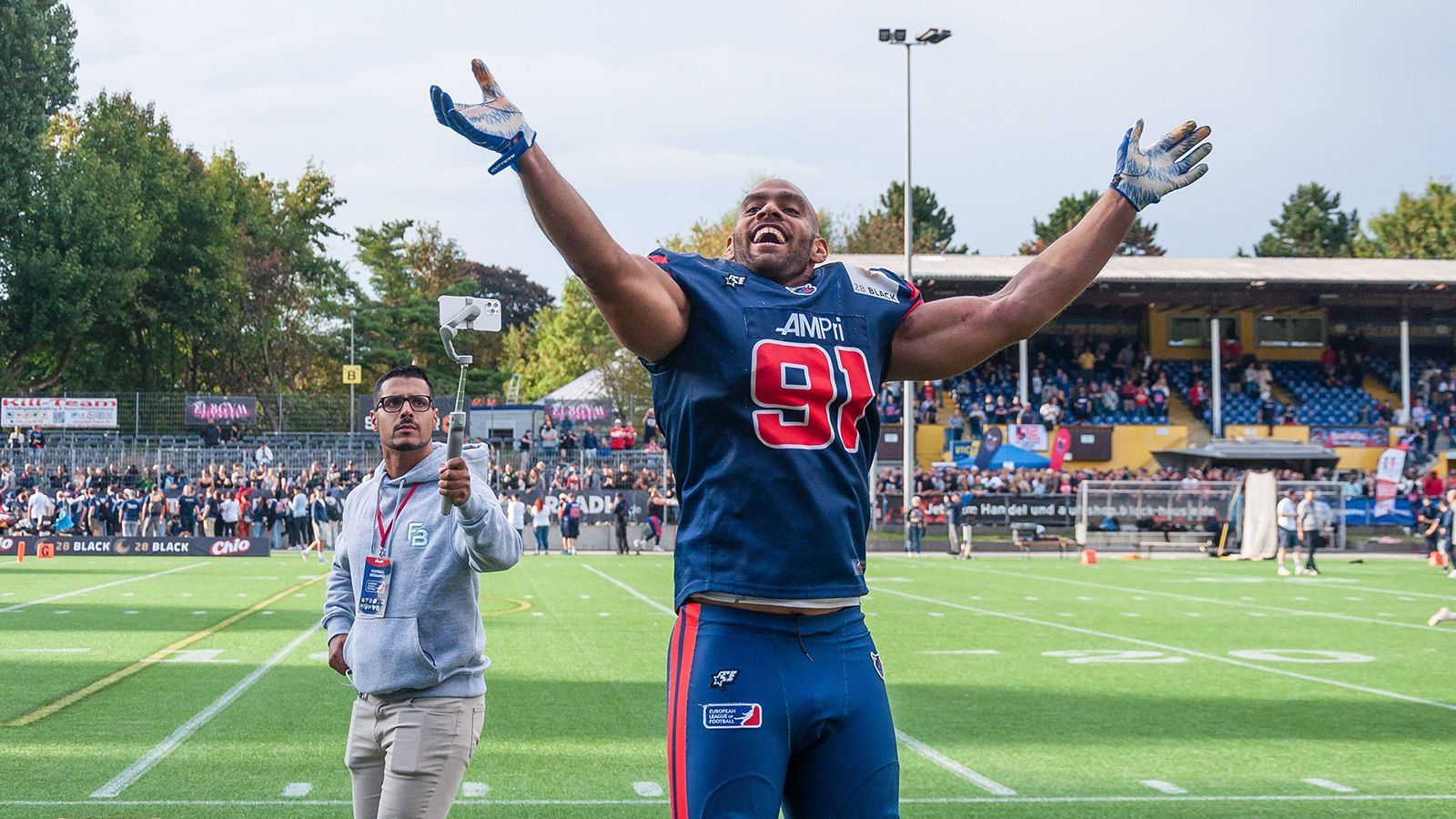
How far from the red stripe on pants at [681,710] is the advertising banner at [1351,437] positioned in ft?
156

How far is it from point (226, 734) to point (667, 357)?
21.6ft

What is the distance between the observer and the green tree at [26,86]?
42125 mm

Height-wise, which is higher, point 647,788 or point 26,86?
point 26,86

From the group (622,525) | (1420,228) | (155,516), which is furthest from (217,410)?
(1420,228)

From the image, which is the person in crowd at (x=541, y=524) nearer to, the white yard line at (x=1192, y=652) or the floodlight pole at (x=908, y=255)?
the floodlight pole at (x=908, y=255)

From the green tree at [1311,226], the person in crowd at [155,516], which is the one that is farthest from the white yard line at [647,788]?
the green tree at [1311,226]

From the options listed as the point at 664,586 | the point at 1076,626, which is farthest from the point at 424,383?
the point at 664,586

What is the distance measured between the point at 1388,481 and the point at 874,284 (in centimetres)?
4452

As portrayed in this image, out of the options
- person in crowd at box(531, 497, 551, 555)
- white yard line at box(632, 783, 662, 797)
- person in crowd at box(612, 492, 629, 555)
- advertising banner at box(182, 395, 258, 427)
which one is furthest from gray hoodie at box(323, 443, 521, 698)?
advertising banner at box(182, 395, 258, 427)

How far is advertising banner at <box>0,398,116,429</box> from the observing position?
135 feet

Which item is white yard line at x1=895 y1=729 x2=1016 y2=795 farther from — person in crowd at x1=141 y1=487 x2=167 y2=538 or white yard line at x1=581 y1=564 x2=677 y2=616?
person in crowd at x1=141 y1=487 x2=167 y2=538

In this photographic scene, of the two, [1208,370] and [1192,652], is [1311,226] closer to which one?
[1208,370]

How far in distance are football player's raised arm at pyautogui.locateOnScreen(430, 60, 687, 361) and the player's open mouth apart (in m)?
0.44

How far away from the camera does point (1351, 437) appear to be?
4656 centimetres
